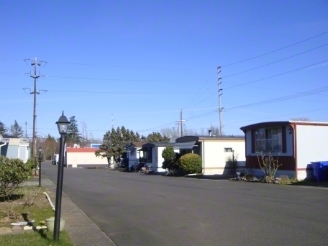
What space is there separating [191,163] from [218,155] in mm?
3558

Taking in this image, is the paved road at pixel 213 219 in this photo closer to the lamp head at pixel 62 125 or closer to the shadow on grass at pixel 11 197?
the shadow on grass at pixel 11 197

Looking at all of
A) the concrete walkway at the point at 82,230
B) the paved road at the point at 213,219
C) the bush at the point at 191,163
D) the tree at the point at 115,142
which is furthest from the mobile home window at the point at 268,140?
the tree at the point at 115,142

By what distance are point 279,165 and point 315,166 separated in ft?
8.85

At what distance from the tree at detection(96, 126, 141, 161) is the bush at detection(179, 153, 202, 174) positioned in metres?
37.1

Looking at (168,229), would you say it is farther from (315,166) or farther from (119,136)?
(119,136)

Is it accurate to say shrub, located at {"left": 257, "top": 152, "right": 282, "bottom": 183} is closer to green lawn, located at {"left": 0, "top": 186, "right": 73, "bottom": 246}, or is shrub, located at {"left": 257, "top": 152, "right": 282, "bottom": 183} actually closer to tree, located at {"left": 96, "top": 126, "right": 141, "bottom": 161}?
green lawn, located at {"left": 0, "top": 186, "right": 73, "bottom": 246}

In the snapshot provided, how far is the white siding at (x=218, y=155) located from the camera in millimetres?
39719

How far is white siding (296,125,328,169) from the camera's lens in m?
27.3

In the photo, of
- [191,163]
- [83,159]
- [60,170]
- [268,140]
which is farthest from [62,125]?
[83,159]

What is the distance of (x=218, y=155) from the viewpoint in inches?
1585

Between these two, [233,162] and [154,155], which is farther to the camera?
[154,155]

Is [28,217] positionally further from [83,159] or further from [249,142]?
[83,159]

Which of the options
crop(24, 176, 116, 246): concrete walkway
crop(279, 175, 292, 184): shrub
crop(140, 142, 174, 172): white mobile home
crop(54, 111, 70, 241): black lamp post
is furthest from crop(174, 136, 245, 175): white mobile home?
crop(54, 111, 70, 241): black lamp post

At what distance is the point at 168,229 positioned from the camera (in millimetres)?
10703
